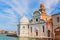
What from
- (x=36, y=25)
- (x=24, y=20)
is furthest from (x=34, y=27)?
(x=24, y=20)

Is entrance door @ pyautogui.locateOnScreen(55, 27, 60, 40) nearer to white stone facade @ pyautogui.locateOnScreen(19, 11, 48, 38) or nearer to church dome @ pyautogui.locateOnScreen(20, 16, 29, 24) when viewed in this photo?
white stone facade @ pyautogui.locateOnScreen(19, 11, 48, 38)

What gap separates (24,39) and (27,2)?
2.19 feet

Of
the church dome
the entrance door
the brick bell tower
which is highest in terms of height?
the brick bell tower

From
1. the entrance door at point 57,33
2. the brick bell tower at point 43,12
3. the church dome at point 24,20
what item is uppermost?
the brick bell tower at point 43,12

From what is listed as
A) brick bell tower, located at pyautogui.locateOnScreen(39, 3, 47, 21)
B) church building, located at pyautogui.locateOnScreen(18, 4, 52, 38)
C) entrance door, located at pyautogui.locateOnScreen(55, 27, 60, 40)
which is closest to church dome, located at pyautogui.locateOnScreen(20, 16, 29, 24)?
church building, located at pyautogui.locateOnScreen(18, 4, 52, 38)

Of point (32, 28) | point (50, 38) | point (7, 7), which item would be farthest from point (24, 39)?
point (7, 7)

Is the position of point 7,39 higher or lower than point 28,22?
lower

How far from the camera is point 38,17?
2639mm

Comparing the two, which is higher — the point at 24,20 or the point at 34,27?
the point at 24,20

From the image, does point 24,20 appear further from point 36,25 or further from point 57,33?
point 57,33

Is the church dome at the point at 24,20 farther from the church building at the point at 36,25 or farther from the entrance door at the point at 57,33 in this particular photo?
the entrance door at the point at 57,33

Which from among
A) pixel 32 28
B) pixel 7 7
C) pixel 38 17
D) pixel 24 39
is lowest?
pixel 24 39

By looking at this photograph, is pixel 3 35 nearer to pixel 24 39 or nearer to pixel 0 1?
pixel 24 39

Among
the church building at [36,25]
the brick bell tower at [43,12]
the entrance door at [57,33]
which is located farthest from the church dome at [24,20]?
the entrance door at [57,33]
